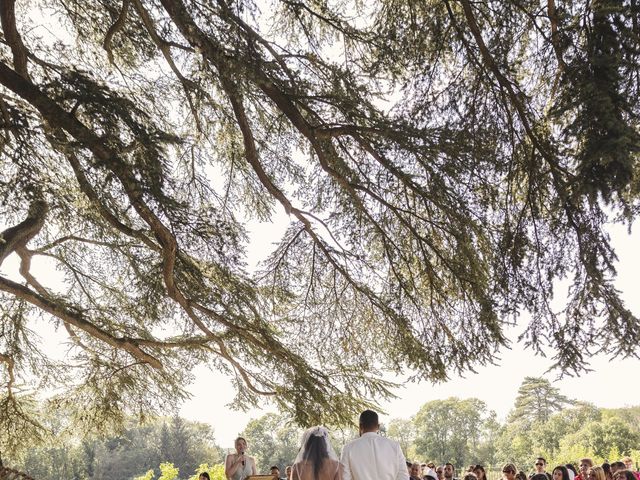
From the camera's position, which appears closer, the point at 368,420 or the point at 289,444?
the point at 368,420

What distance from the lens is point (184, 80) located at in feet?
20.9

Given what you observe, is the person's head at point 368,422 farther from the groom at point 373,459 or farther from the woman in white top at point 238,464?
the woman in white top at point 238,464

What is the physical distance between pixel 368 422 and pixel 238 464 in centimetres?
372

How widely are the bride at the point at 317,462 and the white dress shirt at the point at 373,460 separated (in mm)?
333

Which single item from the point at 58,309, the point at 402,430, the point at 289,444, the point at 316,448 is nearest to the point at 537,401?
the point at 402,430

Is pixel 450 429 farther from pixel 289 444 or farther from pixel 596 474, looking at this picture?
pixel 596 474

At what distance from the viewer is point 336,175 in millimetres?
5953

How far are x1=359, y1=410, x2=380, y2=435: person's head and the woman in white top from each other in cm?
353

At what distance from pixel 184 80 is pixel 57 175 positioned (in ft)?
9.59

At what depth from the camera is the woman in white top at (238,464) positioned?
6.82 m

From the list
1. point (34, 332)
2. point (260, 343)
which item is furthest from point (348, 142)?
point (34, 332)

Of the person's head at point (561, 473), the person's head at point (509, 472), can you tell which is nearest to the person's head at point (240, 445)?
the person's head at point (509, 472)

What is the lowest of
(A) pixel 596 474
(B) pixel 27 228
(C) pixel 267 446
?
(A) pixel 596 474

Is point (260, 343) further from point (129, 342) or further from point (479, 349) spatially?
point (479, 349)
